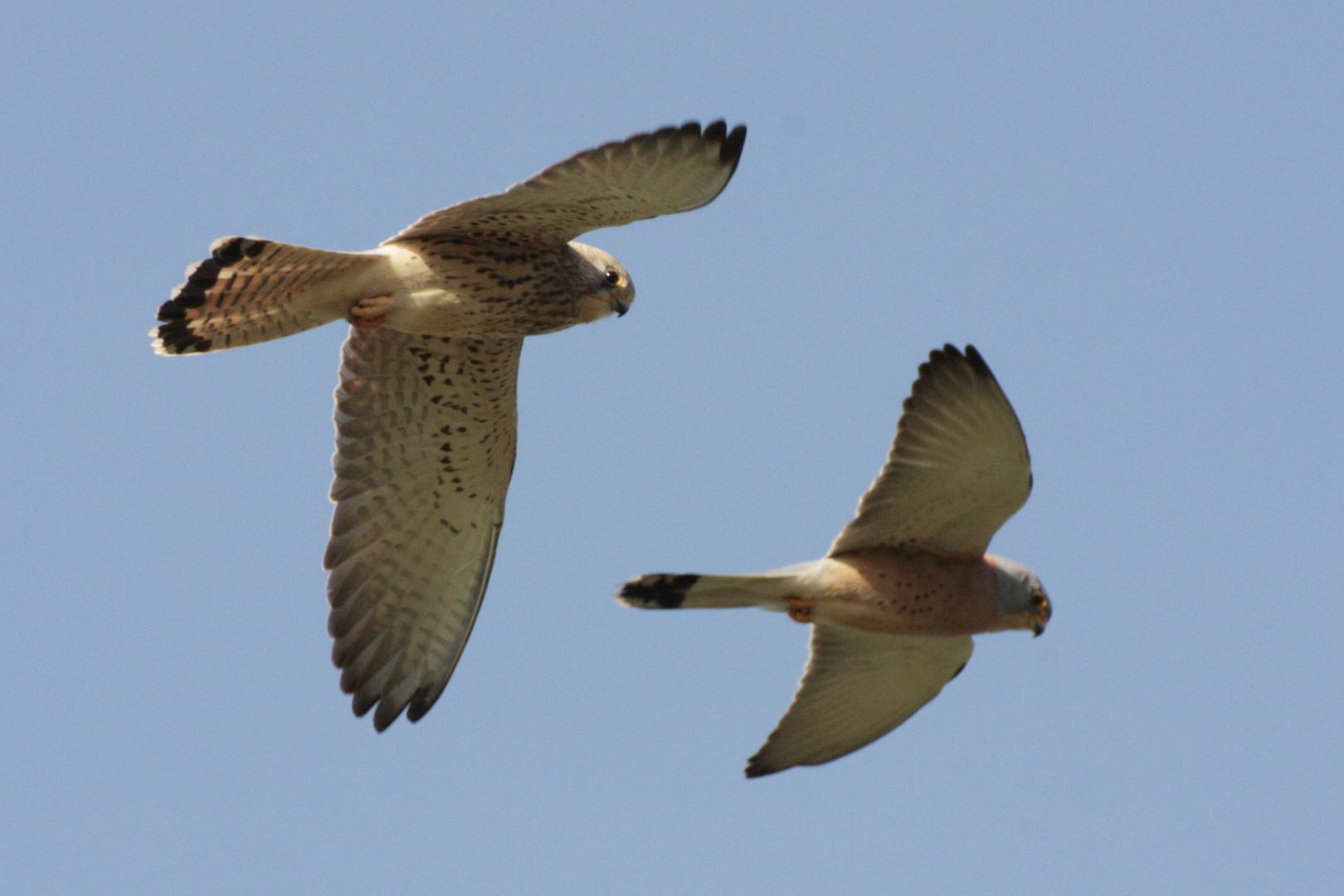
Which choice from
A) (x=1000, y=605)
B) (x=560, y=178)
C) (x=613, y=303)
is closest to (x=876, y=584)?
(x=1000, y=605)

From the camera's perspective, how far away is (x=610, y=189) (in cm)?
714

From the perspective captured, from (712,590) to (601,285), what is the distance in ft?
5.29

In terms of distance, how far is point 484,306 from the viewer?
786 centimetres

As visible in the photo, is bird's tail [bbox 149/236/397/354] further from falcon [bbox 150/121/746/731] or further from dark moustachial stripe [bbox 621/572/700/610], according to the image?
dark moustachial stripe [bbox 621/572/700/610]

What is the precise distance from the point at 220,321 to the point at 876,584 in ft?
11.2

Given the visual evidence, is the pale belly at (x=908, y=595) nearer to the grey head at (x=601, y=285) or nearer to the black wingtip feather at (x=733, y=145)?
the grey head at (x=601, y=285)

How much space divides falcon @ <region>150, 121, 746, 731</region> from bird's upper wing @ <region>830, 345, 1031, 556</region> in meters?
1.45

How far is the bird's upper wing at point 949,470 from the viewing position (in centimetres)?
761

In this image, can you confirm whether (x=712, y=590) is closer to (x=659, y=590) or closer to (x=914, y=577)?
(x=659, y=590)

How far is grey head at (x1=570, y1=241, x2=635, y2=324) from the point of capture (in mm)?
8039

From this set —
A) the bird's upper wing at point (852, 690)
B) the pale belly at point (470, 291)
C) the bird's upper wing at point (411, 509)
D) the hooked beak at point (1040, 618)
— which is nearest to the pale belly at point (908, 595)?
the hooked beak at point (1040, 618)

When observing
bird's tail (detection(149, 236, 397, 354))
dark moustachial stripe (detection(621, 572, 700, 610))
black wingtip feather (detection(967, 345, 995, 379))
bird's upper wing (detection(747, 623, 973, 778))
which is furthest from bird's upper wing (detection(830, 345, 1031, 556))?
bird's tail (detection(149, 236, 397, 354))

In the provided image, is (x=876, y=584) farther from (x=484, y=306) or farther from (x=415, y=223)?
(x=415, y=223)

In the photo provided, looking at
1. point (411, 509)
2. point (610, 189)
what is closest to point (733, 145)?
point (610, 189)
